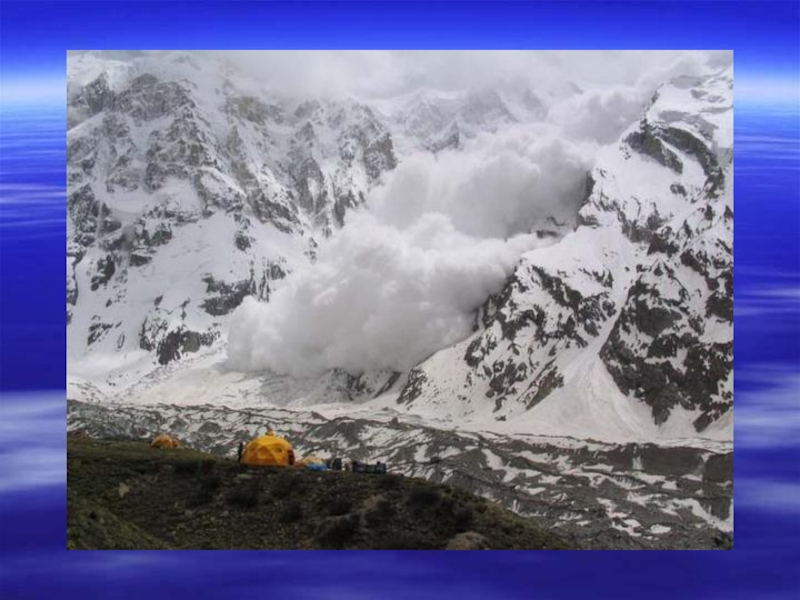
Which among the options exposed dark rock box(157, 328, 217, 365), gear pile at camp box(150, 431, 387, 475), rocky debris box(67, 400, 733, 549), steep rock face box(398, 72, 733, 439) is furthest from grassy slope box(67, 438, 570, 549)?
exposed dark rock box(157, 328, 217, 365)

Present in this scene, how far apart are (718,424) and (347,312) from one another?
12.4 metres

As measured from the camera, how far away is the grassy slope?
90.9 ft

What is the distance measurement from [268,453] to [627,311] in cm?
2394

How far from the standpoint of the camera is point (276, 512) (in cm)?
2812

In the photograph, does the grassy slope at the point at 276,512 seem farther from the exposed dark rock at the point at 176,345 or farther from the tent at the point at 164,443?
the exposed dark rock at the point at 176,345

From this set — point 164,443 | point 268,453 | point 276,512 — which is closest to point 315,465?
point 268,453

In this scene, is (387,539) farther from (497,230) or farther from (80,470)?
(497,230)

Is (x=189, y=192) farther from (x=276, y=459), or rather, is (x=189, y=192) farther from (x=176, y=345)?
(x=276, y=459)

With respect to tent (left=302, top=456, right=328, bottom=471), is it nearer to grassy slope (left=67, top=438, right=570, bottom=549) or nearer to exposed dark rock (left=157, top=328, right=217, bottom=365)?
grassy slope (left=67, top=438, right=570, bottom=549)

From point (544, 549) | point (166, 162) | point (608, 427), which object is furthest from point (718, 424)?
point (166, 162)

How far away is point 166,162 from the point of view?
56.5m

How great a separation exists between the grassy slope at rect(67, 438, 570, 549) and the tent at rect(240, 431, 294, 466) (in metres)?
2.10

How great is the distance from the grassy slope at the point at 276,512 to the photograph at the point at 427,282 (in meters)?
4.79

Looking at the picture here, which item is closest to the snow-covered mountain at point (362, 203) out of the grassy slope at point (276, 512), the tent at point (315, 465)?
the tent at point (315, 465)
